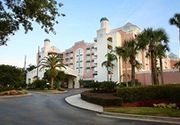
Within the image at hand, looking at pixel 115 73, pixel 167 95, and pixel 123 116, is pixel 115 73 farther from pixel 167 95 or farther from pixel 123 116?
pixel 123 116

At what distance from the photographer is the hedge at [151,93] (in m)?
23.8

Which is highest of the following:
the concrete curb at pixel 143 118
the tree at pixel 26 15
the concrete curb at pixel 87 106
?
the tree at pixel 26 15

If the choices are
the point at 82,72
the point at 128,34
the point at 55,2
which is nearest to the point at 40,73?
the point at 128,34

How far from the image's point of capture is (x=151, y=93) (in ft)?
83.9

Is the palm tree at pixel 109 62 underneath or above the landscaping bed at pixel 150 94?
above

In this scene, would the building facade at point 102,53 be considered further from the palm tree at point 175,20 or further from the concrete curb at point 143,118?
the concrete curb at point 143,118

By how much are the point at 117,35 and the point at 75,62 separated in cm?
3689

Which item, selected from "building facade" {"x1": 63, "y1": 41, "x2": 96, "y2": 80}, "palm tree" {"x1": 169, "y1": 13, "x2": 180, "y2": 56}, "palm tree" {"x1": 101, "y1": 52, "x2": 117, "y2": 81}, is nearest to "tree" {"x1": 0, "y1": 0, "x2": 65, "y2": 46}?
"palm tree" {"x1": 169, "y1": 13, "x2": 180, "y2": 56}

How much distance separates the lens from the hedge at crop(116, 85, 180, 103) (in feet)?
78.1

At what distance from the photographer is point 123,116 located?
57.4 feet

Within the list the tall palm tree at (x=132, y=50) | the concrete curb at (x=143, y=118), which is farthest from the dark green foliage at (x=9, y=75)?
the concrete curb at (x=143, y=118)

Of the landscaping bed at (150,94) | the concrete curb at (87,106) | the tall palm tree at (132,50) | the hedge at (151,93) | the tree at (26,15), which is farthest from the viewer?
the tall palm tree at (132,50)

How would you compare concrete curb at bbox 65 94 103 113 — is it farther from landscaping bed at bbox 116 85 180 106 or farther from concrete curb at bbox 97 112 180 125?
landscaping bed at bbox 116 85 180 106

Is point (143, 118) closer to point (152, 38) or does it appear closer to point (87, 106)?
point (87, 106)
